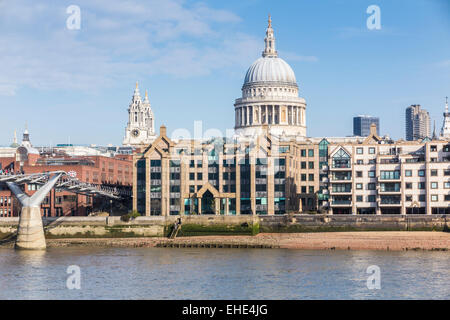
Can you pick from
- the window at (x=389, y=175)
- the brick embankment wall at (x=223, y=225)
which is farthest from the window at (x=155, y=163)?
the window at (x=389, y=175)

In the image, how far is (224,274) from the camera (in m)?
72.5

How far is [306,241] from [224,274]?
2934 cm

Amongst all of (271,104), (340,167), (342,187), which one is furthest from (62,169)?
(271,104)

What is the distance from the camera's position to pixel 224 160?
126 meters

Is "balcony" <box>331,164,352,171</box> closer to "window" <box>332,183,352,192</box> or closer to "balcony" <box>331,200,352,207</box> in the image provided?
"window" <box>332,183,352,192</box>

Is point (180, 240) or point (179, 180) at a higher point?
point (179, 180)

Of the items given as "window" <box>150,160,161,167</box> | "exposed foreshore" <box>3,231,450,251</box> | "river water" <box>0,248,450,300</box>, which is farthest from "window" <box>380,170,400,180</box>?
"window" <box>150,160,161,167</box>

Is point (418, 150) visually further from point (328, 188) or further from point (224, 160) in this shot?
point (224, 160)

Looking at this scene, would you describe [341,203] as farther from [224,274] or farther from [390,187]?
[224,274]

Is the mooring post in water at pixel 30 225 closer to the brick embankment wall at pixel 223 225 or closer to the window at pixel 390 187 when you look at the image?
the brick embankment wall at pixel 223 225

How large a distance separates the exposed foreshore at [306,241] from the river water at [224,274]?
4629 mm

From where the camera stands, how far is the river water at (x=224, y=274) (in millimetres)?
62406
